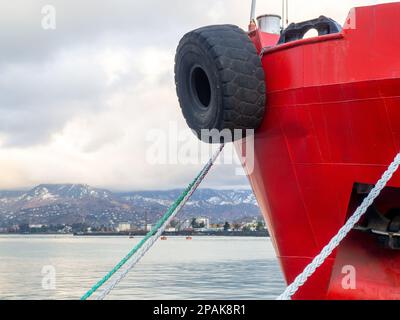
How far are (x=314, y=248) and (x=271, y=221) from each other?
3.24ft

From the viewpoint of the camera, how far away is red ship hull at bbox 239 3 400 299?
7.63 metres

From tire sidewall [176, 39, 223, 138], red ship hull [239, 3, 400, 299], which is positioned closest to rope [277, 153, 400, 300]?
red ship hull [239, 3, 400, 299]

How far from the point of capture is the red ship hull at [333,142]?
25.0 feet

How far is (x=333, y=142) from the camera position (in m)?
8.02
